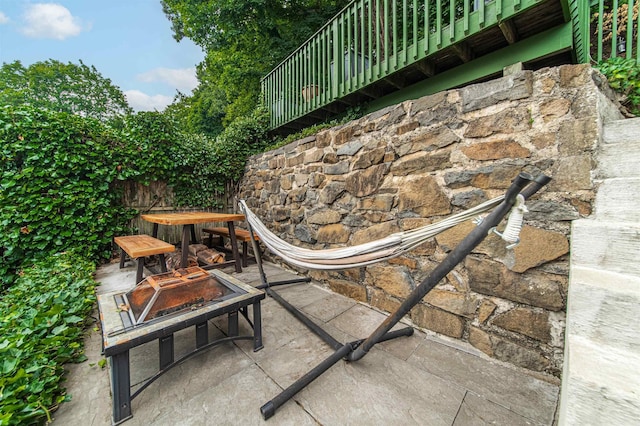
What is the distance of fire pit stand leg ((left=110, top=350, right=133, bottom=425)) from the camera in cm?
94

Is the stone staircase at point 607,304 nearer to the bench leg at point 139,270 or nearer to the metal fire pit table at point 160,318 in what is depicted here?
the metal fire pit table at point 160,318

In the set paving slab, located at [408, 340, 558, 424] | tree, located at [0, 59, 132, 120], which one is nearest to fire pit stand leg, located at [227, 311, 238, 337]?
paving slab, located at [408, 340, 558, 424]

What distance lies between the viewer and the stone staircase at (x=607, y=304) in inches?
18.1

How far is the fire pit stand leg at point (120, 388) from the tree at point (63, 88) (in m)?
13.6

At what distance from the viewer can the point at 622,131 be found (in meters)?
Answer: 1.12

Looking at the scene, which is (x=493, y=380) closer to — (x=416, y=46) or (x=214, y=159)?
(x=416, y=46)

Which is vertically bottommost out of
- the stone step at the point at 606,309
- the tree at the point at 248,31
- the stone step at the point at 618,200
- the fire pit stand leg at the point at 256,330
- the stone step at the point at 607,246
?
the fire pit stand leg at the point at 256,330

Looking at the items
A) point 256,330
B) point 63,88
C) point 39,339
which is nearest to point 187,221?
point 39,339

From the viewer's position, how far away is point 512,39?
6.09ft

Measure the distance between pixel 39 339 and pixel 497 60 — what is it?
12.2 ft

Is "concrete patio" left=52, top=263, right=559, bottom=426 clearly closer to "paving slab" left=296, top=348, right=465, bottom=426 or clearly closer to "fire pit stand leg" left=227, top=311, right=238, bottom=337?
"paving slab" left=296, top=348, right=465, bottom=426

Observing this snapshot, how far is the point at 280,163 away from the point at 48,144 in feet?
9.11

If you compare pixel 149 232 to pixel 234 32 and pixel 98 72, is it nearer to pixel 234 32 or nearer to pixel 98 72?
pixel 234 32

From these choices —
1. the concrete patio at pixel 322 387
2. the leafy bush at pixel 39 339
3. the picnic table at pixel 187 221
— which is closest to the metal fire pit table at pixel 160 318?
the concrete patio at pixel 322 387
